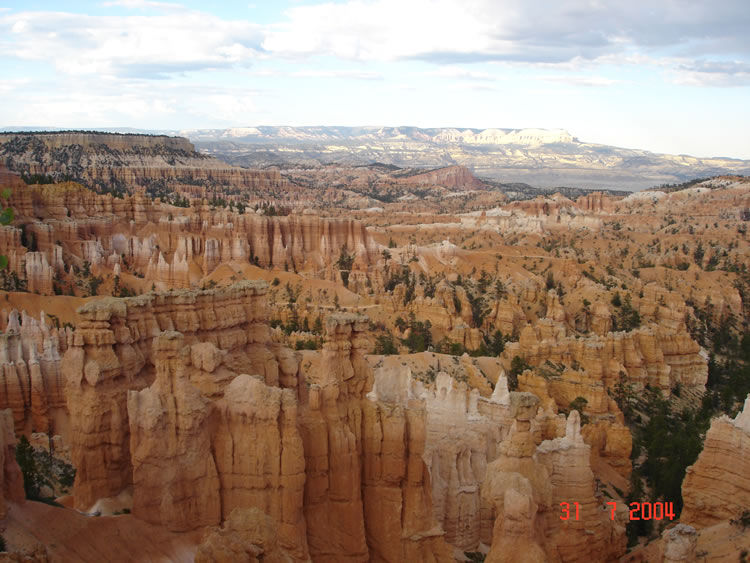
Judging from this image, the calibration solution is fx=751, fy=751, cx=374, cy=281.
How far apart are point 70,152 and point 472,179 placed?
95.5m

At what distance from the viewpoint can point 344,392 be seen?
1473 cm

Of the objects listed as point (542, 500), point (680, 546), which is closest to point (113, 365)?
point (542, 500)

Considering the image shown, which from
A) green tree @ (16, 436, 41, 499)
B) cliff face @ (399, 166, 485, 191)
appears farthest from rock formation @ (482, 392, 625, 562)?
cliff face @ (399, 166, 485, 191)

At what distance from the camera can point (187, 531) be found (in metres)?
12.8

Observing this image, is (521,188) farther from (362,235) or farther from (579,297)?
(579,297)

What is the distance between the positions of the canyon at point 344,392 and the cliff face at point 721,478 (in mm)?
51

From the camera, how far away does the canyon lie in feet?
42.1

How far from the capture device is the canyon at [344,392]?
12.8 m

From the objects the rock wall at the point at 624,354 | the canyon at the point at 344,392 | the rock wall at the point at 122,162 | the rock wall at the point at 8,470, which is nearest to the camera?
the rock wall at the point at 8,470

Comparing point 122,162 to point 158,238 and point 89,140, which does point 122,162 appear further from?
point 158,238

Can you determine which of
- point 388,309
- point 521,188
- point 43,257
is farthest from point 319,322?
point 521,188

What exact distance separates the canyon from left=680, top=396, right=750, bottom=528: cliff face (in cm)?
5
